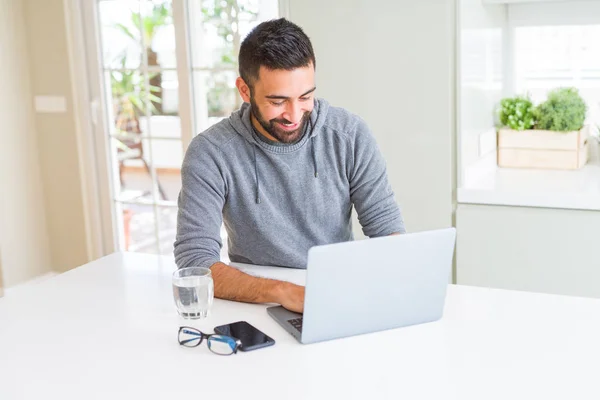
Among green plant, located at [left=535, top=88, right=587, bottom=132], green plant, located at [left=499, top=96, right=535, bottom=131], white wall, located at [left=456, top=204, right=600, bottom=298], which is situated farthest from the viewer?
green plant, located at [left=499, top=96, right=535, bottom=131]

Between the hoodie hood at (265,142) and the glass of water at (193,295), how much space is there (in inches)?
A: 18.0

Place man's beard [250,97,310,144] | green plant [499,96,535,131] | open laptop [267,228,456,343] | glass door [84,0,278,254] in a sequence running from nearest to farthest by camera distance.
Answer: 1. open laptop [267,228,456,343]
2. man's beard [250,97,310,144]
3. green plant [499,96,535,131]
4. glass door [84,0,278,254]

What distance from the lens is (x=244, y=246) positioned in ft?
7.33

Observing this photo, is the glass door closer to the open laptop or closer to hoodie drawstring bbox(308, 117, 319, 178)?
hoodie drawstring bbox(308, 117, 319, 178)

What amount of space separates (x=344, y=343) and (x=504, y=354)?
310mm

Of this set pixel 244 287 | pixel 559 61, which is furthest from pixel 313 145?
pixel 559 61

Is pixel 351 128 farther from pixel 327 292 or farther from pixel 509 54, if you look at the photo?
pixel 509 54

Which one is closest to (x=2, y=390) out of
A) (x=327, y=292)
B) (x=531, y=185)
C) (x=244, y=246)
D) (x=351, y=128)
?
(x=327, y=292)

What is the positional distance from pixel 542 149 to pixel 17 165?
262 cm

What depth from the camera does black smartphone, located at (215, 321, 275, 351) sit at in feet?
5.15

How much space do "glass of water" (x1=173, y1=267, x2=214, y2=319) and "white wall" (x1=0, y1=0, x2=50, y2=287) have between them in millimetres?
2619

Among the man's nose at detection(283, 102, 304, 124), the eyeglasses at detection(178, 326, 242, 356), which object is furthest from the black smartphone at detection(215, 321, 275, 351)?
the man's nose at detection(283, 102, 304, 124)

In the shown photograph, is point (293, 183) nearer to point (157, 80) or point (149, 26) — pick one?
point (149, 26)

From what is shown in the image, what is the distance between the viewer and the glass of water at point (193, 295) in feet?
5.65
